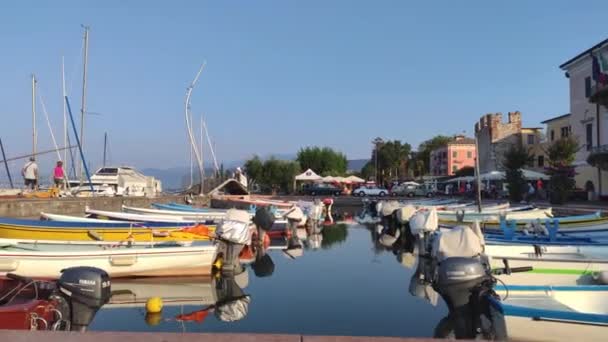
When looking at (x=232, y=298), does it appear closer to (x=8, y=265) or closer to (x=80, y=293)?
(x=80, y=293)

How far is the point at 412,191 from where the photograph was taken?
5569 cm

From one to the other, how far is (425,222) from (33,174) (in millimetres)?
20739

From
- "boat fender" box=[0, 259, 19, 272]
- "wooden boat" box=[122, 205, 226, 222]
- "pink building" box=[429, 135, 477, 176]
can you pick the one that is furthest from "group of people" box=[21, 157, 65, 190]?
"pink building" box=[429, 135, 477, 176]

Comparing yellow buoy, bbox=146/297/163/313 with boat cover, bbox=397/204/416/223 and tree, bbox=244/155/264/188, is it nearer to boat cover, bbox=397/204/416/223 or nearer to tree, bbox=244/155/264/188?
boat cover, bbox=397/204/416/223

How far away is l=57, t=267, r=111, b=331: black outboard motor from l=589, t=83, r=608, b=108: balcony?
36.5 m

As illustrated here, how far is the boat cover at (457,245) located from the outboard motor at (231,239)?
19.8 ft

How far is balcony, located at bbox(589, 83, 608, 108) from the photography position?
115 ft

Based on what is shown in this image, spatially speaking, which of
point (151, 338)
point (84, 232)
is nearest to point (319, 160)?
point (84, 232)

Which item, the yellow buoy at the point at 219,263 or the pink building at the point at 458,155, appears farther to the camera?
the pink building at the point at 458,155

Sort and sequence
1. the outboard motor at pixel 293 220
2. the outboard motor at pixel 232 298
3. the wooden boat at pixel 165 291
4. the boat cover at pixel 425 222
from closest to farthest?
the outboard motor at pixel 232 298
the wooden boat at pixel 165 291
the boat cover at pixel 425 222
the outboard motor at pixel 293 220

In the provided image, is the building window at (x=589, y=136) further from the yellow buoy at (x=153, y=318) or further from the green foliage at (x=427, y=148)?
the green foliage at (x=427, y=148)

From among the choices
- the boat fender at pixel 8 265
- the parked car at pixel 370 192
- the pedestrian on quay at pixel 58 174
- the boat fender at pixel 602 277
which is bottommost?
the boat fender at pixel 8 265

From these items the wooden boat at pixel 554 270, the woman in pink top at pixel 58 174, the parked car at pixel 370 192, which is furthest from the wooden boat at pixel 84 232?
the parked car at pixel 370 192

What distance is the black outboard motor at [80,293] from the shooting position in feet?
24.3
